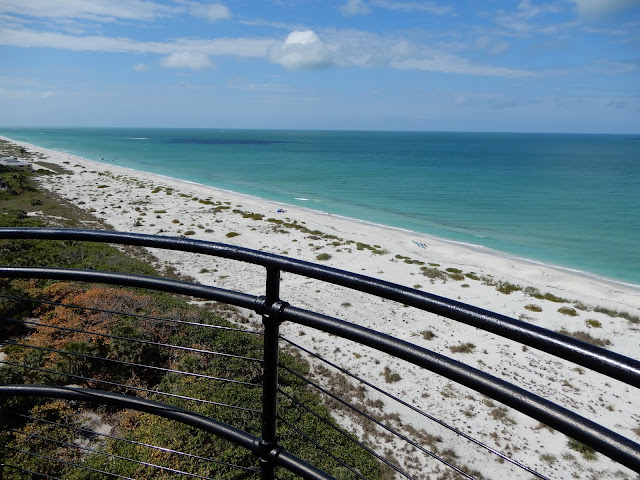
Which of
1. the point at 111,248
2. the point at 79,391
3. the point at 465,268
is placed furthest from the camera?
the point at 465,268

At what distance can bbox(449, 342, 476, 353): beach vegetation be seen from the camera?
11617 mm

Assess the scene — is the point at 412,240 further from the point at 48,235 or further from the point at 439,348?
the point at 48,235

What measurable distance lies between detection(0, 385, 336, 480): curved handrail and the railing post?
3 centimetres

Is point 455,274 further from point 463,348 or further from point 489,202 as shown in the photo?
point 489,202

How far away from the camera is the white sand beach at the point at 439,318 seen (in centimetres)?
800

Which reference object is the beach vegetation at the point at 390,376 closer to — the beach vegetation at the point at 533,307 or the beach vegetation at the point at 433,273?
the beach vegetation at the point at 533,307

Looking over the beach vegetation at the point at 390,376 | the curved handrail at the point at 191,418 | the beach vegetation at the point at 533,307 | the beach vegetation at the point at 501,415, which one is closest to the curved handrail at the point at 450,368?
the curved handrail at the point at 191,418

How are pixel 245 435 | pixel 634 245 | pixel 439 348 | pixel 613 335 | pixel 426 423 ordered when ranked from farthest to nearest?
pixel 634 245, pixel 613 335, pixel 439 348, pixel 426 423, pixel 245 435

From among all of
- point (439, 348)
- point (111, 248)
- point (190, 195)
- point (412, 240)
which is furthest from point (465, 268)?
point (190, 195)

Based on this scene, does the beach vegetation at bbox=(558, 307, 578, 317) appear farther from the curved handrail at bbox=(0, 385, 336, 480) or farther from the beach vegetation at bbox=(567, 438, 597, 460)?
the curved handrail at bbox=(0, 385, 336, 480)

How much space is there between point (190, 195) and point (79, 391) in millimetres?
36553

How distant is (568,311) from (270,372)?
55.0ft

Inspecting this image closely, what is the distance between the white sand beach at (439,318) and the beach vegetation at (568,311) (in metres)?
0.13

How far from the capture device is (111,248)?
17688mm
